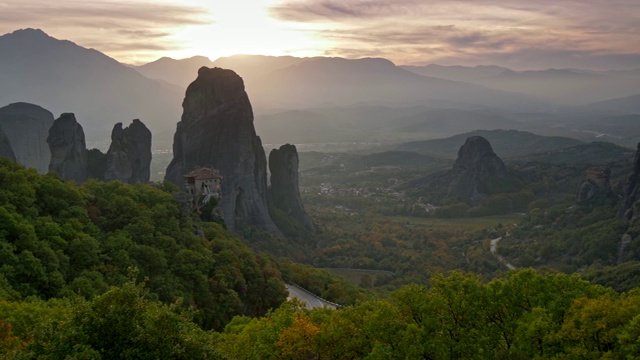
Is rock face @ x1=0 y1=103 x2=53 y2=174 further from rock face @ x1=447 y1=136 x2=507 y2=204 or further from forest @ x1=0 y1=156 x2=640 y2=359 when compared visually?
rock face @ x1=447 y1=136 x2=507 y2=204

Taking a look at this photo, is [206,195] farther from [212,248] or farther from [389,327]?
[389,327]

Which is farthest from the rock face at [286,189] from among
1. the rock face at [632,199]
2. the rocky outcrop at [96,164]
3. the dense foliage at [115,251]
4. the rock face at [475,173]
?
the rock face at [475,173]

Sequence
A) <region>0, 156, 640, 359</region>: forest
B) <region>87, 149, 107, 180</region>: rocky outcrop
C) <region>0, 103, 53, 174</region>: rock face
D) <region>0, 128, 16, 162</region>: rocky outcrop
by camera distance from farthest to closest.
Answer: <region>0, 103, 53, 174</region>: rock face < <region>87, 149, 107, 180</region>: rocky outcrop < <region>0, 128, 16, 162</region>: rocky outcrop < <region>0, 156, 640, 359</region>: forest

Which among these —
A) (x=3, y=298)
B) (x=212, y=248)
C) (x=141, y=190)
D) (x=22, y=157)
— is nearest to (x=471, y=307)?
(x=3, y=298)

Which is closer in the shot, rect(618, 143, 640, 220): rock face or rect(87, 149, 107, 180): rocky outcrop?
rect(87, 149, 107, 180): rocky outcrop

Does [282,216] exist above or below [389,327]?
below

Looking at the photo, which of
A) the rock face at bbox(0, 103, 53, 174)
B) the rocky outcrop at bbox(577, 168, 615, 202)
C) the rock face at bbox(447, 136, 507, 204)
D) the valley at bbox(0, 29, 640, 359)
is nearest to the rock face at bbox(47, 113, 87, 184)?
the valley at bbox(0, 29, 640, 359)

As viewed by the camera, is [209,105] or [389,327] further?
[209,105]
